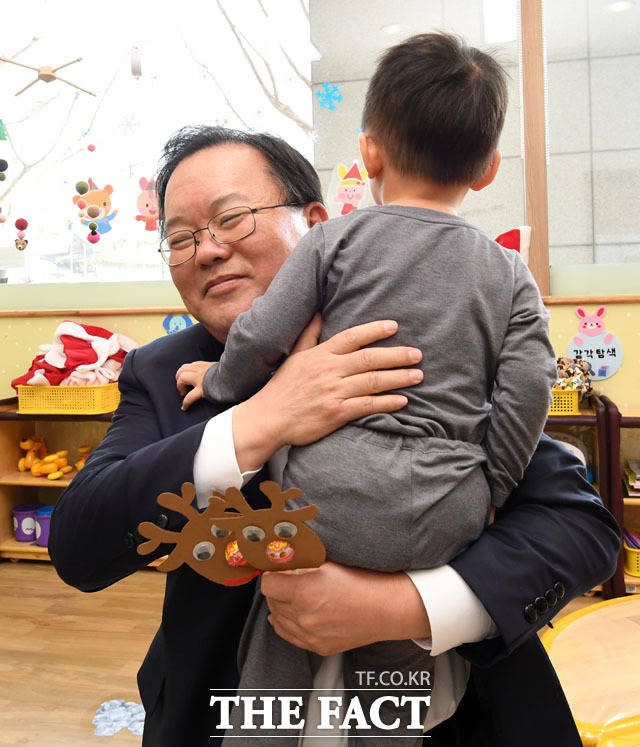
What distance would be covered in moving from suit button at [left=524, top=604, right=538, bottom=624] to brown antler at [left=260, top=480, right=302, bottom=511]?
1.20 feet

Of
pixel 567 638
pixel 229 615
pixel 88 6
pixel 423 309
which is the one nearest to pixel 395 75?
pixel 423 309

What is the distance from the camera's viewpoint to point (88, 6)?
393 centimetres

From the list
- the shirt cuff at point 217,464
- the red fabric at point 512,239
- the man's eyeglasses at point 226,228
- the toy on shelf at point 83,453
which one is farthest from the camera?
Answer: the toy on shelf at point 83,453

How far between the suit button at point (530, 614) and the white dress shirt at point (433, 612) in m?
0.05

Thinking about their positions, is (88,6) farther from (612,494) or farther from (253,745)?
(253,745)

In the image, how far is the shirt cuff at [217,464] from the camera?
2.94ft

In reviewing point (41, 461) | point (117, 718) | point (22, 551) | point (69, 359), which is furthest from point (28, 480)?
point (117, 718)

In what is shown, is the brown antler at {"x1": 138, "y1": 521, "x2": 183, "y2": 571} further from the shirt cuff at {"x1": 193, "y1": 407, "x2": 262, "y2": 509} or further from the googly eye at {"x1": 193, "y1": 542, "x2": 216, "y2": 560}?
the shirt cuff at {"x1": 193, "y1": 407, "x2": 262, "y2": 509}

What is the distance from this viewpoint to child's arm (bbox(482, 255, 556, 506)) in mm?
865

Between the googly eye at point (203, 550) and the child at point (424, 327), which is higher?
the child at point (424, 327)

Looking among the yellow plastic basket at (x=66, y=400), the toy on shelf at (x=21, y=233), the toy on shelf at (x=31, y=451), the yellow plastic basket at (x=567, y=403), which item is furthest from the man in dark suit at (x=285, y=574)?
the toy on shelf at (x=21, y=233)

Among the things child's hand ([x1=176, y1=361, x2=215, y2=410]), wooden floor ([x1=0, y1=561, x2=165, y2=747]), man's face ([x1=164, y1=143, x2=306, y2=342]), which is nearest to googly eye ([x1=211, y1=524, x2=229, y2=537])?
child's hand ([x1=176, y1=361, x2=215, y2=410])

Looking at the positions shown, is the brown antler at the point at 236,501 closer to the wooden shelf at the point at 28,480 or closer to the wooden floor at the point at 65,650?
the wooden floor at the point at 65,650

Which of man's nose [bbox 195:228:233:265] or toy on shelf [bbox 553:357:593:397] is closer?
man's nose [bbox 195:228:233:265]
